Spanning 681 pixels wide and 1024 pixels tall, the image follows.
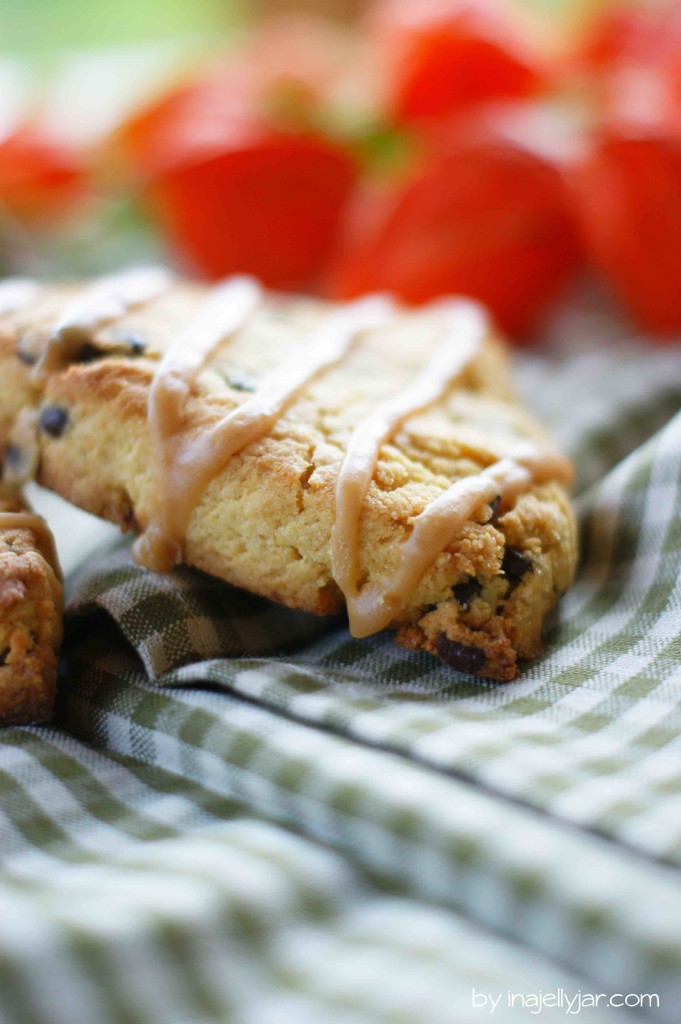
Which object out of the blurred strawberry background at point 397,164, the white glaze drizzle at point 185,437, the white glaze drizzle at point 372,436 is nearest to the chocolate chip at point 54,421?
the white glaze drizzle at point 185,437

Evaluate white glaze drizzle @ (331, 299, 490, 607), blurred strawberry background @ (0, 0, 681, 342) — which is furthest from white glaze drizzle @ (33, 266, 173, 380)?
blurred strawberry background @ (0, 0, 681, 342)

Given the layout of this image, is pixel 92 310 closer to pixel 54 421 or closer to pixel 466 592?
pixel 54 421

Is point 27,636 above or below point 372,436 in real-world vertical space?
below

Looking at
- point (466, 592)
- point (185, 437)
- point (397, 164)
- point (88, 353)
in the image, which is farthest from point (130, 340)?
point (397, 164)

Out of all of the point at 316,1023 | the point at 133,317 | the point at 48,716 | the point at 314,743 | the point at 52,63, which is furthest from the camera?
the point at 52,63

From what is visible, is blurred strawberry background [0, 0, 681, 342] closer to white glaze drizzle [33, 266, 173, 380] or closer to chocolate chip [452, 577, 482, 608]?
white glaze drizzle [33, 266, 173, 380]

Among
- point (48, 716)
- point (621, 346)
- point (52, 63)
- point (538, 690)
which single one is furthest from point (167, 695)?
point (52, 63)

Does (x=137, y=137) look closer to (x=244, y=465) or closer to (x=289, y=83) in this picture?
(x=289, y=83)

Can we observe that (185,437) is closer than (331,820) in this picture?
No
